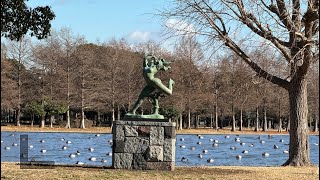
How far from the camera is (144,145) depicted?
1096 centimetres

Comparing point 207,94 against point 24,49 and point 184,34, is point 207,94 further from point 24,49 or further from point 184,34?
point 184,34

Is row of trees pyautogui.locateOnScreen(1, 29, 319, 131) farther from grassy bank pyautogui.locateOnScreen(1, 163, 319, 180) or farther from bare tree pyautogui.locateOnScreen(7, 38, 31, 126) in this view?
grassy bank pyautogui.locateOnScreen(1, 163, 319, 180)

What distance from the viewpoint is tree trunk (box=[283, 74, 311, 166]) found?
13922mm

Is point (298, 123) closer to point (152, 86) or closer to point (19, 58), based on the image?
point (152, 86)

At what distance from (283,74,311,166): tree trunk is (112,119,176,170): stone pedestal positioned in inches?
180

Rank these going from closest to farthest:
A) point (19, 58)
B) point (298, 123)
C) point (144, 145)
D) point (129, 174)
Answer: point (129, 174) < point (144, 145) < point (298, 123) < point (19, 58)

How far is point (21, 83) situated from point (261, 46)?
3879 cm

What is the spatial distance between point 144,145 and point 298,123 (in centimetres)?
524

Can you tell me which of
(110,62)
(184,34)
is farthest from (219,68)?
(184,34)

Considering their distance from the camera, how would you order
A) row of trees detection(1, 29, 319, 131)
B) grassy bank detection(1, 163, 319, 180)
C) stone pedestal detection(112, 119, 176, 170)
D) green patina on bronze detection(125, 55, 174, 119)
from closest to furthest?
1. grassy bank detection(1, 163, 319, 180)
2. stone pedestal detection(112, 119, 176, 170)
3. green patina on bronze detection(125, 55, 174, 119)
4. row of trees detection(1, 29, 319, 131)

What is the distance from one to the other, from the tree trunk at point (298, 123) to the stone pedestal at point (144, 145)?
4.58 meters

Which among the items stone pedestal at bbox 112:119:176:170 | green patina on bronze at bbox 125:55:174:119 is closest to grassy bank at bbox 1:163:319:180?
stone pedestal at bbox 112:119:176:170

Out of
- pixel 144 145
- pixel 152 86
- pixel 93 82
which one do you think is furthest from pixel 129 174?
Result: pixel 93 82

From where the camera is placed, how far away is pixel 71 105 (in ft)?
157
